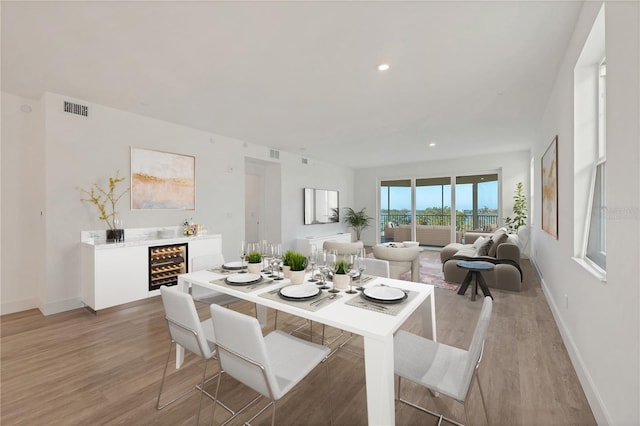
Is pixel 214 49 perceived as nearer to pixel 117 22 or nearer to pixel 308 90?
pixel 117 22

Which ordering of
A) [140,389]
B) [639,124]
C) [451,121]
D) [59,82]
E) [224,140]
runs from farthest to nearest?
1. [224,140]
2. [451,121]
3. [59,82]
4. [140,389]
5. [639,124]

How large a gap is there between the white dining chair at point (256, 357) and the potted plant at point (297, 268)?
0.43 meters

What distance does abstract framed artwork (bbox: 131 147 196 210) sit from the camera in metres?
4.13

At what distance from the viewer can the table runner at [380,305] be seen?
4.89 feet

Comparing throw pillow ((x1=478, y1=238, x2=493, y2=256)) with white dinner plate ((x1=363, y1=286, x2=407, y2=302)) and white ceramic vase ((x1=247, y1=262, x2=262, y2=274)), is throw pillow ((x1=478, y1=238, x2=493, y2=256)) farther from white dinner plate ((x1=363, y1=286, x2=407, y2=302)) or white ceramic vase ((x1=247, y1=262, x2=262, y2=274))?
white ceramic vase ((x1=247, y1=262, x2=262, y2=274))

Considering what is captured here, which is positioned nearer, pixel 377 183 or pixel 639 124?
pixel 639 124

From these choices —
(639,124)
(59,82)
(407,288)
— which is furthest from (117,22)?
(639,124)

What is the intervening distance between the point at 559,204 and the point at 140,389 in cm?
402

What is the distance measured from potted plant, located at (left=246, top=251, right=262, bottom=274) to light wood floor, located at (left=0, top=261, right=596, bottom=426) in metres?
0.83

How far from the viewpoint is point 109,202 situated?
3861mm

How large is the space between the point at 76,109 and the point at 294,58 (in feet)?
9.79

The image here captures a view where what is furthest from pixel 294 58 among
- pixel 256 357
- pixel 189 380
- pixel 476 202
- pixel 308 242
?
pixel 476 202

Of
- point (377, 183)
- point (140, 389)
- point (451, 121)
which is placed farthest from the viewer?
point (377, 183)

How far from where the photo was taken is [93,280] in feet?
10.9
